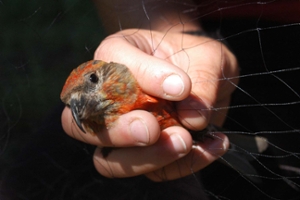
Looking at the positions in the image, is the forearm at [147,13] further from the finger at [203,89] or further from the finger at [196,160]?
the finger at [196,160]

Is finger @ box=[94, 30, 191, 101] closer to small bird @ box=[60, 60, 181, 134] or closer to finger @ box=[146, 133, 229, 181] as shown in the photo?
small bird @ box=[60, 60, 181, 134]

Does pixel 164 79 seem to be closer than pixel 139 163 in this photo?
Yes

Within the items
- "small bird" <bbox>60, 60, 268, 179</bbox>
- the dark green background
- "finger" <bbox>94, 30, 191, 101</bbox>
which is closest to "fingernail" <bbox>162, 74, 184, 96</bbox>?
"finger" <bbox>94, 30, 191, 101</bbox>

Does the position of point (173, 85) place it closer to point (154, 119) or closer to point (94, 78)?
point (154, 119)

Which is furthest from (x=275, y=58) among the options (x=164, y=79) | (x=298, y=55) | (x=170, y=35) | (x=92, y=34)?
(x=92, y=34)

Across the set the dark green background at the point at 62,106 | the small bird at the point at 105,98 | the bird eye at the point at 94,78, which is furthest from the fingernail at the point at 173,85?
the dark green background at the point at 62,106

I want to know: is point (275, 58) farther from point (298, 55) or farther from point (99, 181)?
point (99, 181)

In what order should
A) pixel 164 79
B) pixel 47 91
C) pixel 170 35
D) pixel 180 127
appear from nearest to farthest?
pixel 164 79, pixel 180 127, pixel 47 91, pixel 170 35
